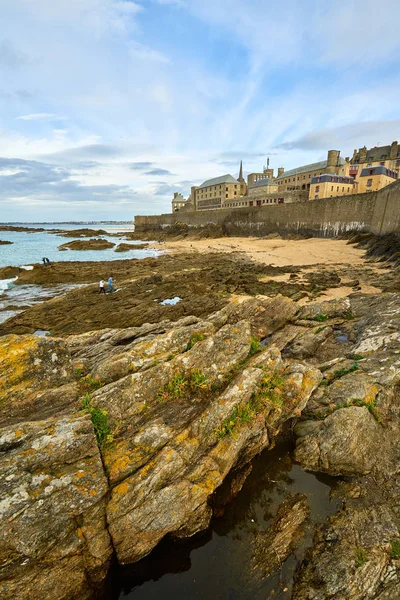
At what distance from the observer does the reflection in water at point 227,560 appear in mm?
5066

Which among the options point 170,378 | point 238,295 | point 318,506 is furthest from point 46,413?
point 238,295

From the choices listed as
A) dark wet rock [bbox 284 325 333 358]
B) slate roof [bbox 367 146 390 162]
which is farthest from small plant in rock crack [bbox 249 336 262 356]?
slate roof [bbox 367 146 390 162]

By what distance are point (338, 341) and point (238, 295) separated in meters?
Result: 10.6

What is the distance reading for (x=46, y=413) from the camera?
6.54m

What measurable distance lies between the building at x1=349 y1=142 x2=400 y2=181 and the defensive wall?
30498 millimetres

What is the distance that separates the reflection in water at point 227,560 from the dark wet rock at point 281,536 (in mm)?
106

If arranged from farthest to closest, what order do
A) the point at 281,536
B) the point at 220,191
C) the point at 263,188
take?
1. the point at 220,191
2. the point at 263,188
3. the point at 281,536

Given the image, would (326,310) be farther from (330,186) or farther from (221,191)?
(221,191)

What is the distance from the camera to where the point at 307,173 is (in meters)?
89.6

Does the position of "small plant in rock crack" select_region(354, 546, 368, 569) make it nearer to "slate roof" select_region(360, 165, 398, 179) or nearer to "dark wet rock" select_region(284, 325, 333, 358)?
"dark wet rock" select_region(284, 325, 333, 358)

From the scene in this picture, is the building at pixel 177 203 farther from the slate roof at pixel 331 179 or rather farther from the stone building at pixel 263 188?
the slate roof at pixel 331 179

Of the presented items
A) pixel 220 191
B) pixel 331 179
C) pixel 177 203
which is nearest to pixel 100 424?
pixel 331 179

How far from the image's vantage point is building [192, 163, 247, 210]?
108 metres

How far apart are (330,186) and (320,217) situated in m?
16.3
